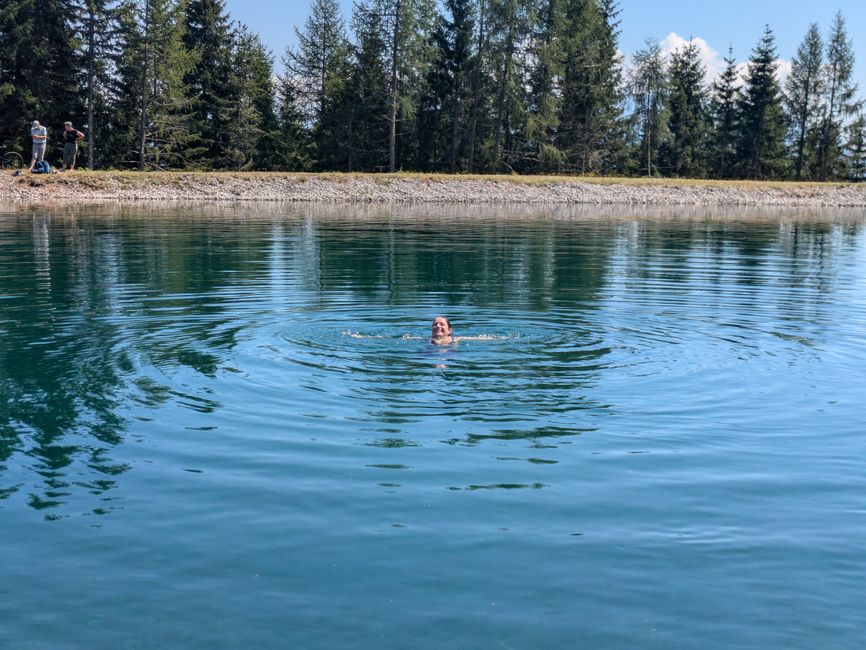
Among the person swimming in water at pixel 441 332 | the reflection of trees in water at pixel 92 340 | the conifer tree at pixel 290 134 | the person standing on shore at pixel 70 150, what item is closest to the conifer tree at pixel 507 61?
the conifer tree at pixel 290 134

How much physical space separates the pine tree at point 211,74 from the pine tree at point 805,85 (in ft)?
177

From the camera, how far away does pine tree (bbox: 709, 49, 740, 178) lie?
91188 mm

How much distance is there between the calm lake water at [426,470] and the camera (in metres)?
5.90

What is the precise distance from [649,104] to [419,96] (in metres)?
25.7

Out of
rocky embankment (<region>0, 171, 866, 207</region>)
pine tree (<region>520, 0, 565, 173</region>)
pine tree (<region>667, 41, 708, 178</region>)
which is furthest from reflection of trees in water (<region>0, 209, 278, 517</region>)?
pine tree (<region>667, 41, 708, 178</region>)

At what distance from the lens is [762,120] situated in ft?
291

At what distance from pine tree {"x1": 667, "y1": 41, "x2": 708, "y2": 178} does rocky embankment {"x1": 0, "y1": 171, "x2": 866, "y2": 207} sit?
58.5 feet

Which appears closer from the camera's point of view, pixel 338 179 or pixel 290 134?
pixel 338 179

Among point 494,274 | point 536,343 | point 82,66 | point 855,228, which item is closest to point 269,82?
point 82,66

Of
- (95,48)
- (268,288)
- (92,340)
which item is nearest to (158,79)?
(95,48)

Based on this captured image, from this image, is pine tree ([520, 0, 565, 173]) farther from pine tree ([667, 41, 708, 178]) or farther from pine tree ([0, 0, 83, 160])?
pine tree ([0, 0, 83, 160])

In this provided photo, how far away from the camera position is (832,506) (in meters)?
7.81

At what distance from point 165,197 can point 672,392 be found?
51.0 metres

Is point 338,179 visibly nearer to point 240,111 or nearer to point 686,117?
point 240,111
